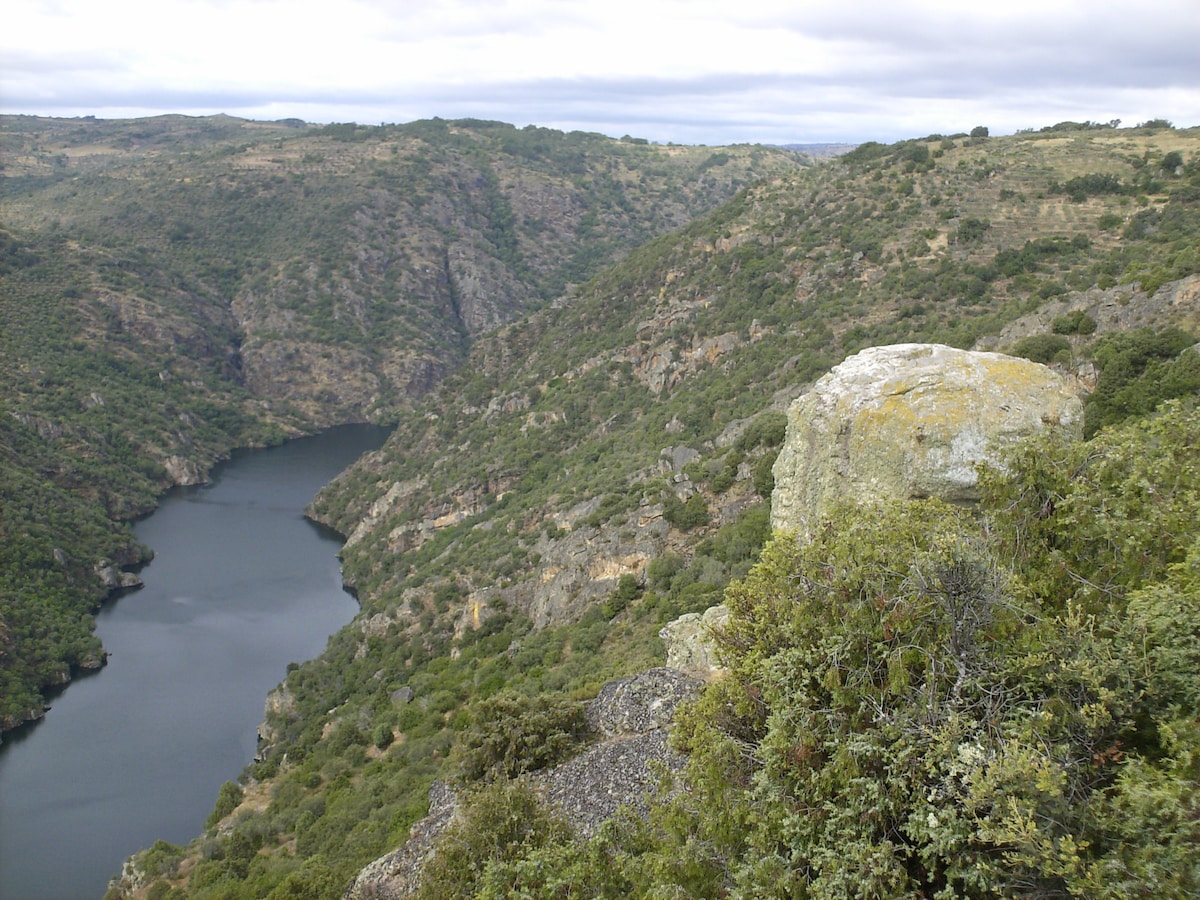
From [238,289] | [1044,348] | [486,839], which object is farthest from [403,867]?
[238,289]

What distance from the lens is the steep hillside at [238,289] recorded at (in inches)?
2798

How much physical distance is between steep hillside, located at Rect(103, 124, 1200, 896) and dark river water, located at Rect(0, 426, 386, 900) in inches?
196

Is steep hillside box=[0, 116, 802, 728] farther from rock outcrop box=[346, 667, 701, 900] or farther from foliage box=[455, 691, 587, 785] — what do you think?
foliage box=[455, 691, 587, 785]

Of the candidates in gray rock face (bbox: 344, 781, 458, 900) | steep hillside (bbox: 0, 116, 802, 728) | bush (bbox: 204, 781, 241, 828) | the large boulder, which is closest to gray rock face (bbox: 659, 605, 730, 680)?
the large boulder

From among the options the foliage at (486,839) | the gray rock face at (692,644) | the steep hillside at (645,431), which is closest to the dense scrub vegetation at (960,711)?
the foliage at (486,839)

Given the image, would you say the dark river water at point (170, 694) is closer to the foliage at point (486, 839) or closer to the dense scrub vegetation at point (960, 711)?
the foliage at point (486, 839)

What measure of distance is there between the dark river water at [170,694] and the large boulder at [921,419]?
3855cm

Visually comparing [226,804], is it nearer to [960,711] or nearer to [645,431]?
[645,431]

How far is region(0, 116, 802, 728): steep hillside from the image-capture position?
233ft

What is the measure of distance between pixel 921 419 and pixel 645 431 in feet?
116

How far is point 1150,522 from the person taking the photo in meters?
8.33

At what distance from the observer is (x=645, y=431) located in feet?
157

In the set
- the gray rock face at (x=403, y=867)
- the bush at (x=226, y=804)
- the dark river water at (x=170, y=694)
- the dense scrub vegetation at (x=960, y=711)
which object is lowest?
the dark river water at (x=170, y=694)

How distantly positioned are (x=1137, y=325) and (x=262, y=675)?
5378cm
